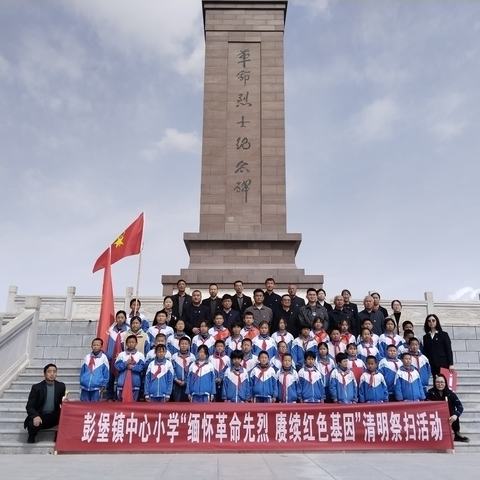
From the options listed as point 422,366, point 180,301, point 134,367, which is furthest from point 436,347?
point 134,367

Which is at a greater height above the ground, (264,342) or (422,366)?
(264,342)

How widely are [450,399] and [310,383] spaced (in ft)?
5.74

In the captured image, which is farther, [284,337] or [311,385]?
[284,337]

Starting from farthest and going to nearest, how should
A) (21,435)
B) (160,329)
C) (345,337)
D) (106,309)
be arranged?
(106,309) → (345,337) → (160,329) → (21,435)

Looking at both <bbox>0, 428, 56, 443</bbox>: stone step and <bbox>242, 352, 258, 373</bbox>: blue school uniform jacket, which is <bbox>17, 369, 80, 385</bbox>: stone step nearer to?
<bbox>0, 428, 56, 443</bbox>: stone step

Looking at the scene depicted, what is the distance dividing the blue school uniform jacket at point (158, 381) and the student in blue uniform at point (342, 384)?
6.69 ft

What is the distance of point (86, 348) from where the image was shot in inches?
336

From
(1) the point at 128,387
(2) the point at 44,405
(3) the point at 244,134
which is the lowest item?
(2) the point at 44,405

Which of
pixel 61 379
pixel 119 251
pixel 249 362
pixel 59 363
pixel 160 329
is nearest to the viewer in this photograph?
pixel 249 362

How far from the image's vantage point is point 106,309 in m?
7.87
